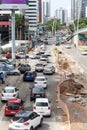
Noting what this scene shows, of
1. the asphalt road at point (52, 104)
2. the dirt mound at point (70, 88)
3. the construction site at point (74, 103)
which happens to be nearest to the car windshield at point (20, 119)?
the asphalt road at point (52, 104)

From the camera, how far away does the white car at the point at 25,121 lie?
25.6 m

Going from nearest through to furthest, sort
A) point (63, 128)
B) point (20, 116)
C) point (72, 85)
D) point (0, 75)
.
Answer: point (20, 116) < point (63, 128) < point (72, 85) < point (0, 75)

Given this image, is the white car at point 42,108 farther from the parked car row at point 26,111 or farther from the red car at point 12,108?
the red car at point 12,108

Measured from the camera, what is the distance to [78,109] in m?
35.1

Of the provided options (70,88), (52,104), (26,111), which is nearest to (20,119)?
(26,111)

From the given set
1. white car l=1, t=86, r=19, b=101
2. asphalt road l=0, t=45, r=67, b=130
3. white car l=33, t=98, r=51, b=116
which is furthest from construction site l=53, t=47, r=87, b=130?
white car l=1, t=86, r=19, b=101

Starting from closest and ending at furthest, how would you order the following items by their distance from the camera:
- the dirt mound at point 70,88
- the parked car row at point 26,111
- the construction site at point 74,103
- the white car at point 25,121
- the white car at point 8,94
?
the white car at point 25,121
the parked car row at point 26,111
the construction site at point 74,103
the white car at point 8,94
the dirt mound at point 70,88

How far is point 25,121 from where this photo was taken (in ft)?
85.2

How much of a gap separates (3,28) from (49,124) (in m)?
132

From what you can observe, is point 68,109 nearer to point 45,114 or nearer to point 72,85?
point 45,114

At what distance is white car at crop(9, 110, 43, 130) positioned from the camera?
2559 cm

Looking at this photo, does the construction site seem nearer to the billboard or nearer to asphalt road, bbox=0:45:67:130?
asphalt road, bbox=0:45:67:130

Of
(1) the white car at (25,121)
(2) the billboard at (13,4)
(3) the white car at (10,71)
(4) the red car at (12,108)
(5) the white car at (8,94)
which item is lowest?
(3) the white car at (10,71)

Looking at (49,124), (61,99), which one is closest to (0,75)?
(61,99)
